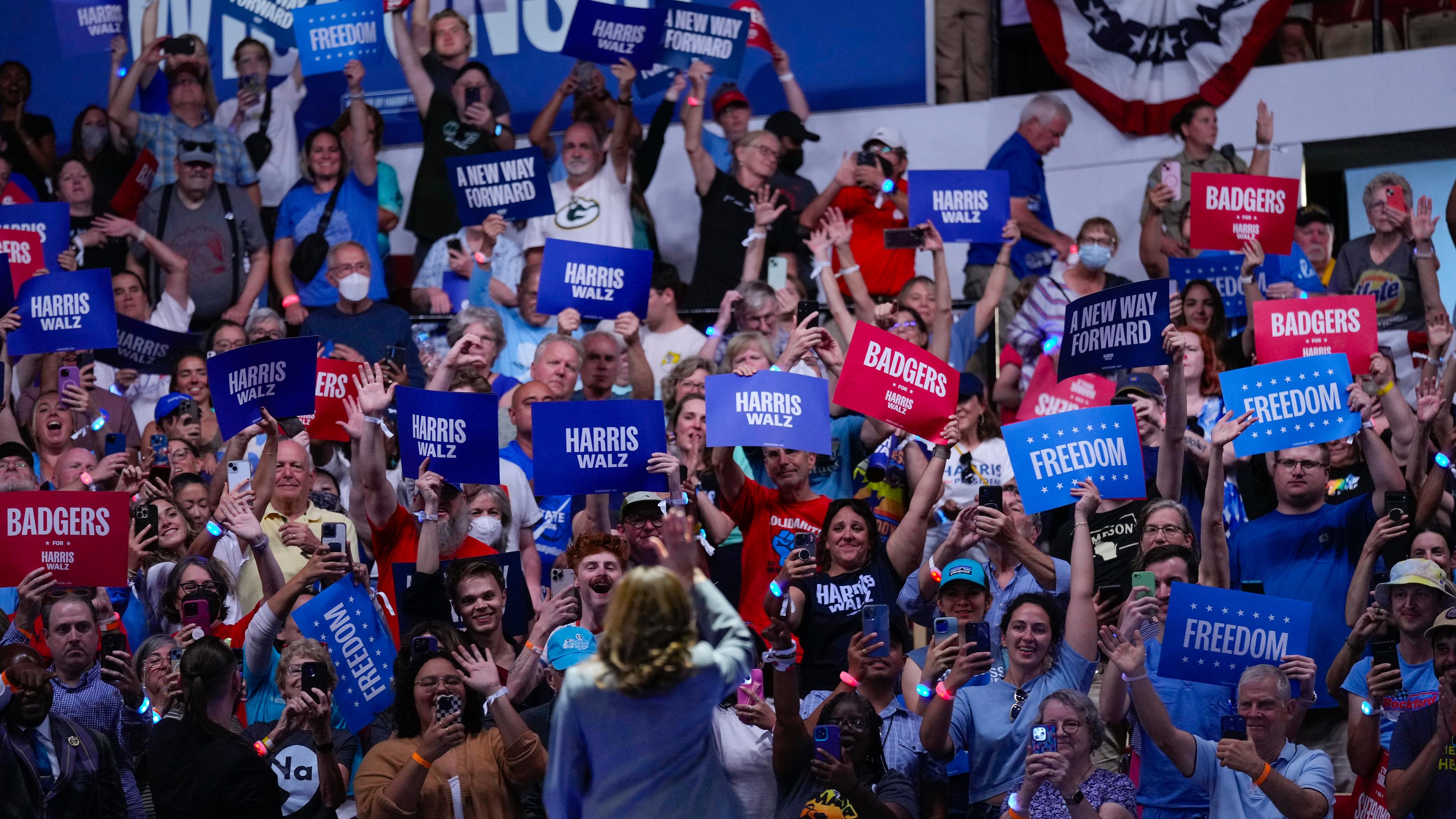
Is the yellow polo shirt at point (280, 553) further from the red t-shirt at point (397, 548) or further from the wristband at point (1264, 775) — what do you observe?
the wristband at point (1264, 775)

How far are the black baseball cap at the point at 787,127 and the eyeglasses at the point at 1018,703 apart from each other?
17.0 feet

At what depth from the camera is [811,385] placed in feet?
24.3

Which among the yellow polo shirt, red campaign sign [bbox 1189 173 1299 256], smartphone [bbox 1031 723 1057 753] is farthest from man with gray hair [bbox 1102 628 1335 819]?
red campaign sign [bbox 1189 173 1299 256]

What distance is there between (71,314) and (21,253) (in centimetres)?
79

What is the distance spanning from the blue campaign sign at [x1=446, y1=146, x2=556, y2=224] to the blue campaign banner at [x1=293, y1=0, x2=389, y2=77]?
1.37 meters

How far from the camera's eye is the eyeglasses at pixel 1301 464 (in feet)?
24.0

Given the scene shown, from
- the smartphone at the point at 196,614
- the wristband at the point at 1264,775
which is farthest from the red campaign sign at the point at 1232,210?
the smartphone at the point at 196,614

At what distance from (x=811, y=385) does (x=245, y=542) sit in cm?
222

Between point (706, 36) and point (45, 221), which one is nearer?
point (45, 221)

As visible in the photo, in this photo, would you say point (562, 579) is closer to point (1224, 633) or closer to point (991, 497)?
point (991, 497)

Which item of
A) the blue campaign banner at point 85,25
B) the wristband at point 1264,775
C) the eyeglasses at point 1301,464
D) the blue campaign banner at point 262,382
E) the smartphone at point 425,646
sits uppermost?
the blue campaign banner at point 85,25

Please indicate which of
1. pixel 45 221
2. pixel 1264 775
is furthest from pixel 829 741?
pixel 45 221

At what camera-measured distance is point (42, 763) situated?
6.02m

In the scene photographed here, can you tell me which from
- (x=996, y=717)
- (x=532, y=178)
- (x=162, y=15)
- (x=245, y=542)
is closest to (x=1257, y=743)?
(x=996, y=717)
